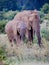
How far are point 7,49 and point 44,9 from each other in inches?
→ 687

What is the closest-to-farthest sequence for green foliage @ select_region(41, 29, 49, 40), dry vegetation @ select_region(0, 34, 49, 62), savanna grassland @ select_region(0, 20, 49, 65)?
savanna grassland @ select_region(0, 20, 49, 65) → dry vegetation @ select_region(0, 34, 49, 62) → green foliage @ select_region(41, 29, 49, 40)

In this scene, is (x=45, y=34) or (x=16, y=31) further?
(x=45, y=34)

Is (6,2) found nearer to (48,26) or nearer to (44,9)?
(44,9)

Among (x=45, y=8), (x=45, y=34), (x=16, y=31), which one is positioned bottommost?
(x=45, y=8)

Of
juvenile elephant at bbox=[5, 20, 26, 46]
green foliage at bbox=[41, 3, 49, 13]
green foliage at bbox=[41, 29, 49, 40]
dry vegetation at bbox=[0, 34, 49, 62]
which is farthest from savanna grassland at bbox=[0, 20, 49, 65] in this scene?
green foliage at bbox=[41, 3, 49, 13]

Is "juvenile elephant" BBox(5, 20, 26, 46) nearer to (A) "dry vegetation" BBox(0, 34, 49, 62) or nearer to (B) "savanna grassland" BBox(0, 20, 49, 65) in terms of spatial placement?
(B) "savanna grassland" BBox(0, 20, 49, 65)

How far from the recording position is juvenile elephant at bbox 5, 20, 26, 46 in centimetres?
1095

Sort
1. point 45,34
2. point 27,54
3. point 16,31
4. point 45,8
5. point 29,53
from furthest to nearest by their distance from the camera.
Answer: point 45,8 → point 45,34 → point 16,31 → point 29,53 → point 27,54

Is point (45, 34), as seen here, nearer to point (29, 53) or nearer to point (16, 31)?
point (16, 31)

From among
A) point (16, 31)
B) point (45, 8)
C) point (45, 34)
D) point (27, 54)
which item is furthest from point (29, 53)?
point (45, 8)

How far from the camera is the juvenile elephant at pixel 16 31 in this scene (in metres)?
11.0

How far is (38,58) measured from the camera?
8805 mm

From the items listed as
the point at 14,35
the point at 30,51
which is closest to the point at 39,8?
the point at 14,35

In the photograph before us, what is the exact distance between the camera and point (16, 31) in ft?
37.4
